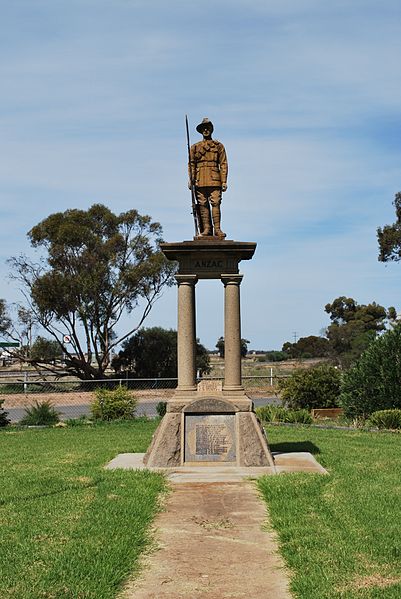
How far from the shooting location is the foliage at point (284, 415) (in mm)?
18328

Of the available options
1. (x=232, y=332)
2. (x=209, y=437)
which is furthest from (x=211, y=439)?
(x=232, y=332)

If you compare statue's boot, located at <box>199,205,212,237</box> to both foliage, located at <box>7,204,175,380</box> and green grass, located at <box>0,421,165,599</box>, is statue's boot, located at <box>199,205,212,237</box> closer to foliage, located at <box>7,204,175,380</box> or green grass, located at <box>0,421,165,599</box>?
green grass, located at <box>0,421,165,599</box>

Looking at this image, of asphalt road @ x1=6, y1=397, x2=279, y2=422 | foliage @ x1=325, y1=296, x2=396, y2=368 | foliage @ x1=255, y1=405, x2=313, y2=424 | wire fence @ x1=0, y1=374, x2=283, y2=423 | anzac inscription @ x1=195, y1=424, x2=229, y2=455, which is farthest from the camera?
foliage @ x1=325, y1=296, x2=396, y2=368

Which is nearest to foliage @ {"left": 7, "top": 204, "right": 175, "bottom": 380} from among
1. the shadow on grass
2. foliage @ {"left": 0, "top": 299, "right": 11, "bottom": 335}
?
foliage @ {"left": 0, "top": 299, "right": 11, "bottom": 335}

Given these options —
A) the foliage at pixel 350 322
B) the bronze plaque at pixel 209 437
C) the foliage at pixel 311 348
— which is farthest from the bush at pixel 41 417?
the foliage at pixel 311 348

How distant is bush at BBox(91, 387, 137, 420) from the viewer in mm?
19875

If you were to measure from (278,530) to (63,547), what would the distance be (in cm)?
205

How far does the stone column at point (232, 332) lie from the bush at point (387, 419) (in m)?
6.55

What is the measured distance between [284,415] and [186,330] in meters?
8.27

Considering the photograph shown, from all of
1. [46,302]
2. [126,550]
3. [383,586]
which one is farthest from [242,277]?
[46,302]

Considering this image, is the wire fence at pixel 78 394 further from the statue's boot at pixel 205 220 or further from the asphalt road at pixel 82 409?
the statue's boot at pixel 205 220

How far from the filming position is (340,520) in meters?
6.96

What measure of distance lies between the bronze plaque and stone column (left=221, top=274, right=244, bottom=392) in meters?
0.60

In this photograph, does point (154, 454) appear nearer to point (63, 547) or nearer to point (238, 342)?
point (238, 342)
